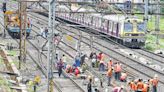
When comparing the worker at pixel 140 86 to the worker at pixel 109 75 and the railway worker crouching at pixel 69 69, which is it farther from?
the railway worker crouching at pixel 69 69

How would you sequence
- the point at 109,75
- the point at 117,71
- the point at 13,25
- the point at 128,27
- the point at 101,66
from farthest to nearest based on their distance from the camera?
the point at 13,25, the point at 128,27, the point at 101,66, the point at 117,71, the point at 109,75

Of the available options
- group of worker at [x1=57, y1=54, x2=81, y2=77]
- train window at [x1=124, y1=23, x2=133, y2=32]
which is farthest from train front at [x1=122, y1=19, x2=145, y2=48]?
group of worker at [x1=57, y1=54, x2=81, y2=77]

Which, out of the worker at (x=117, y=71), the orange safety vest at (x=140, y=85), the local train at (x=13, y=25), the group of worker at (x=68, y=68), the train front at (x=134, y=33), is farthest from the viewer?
the local train at (x=13, y=25)

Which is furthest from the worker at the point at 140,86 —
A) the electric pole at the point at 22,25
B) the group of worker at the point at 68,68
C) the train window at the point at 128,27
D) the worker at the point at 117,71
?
the train window at the point at 128,27

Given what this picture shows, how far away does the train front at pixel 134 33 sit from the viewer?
4972 cm

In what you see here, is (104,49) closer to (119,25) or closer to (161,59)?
(119,25)

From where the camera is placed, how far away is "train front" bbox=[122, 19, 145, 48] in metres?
49.7

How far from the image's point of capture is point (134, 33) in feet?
164

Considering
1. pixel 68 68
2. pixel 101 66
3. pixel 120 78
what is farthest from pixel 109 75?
pixel 101 66

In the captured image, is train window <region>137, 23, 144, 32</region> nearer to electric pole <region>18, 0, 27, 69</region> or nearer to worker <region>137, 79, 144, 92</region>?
electric pole <region>18, 0, 27, 69</region>

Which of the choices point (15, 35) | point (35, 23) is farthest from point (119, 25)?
point (35, 23)

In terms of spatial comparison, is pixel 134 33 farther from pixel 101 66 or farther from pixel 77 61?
pixel 77 61

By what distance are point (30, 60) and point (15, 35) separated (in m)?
15.6

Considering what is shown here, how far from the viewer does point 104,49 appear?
49250mm
